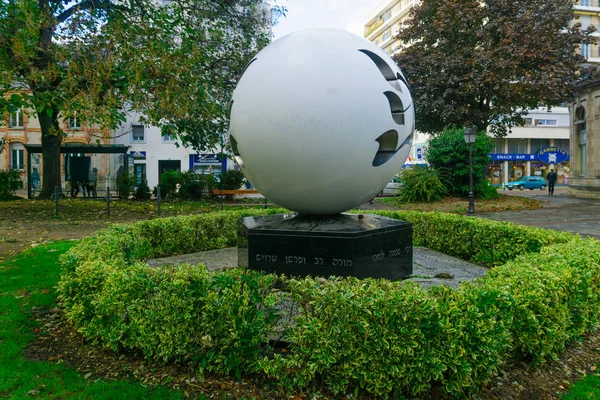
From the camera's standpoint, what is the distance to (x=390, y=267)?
625 centimetres

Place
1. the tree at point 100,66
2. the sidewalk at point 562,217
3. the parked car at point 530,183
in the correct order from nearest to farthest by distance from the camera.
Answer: the tree at point 100,66, the sidewalk at point 562,217, the parked car at point 530,183

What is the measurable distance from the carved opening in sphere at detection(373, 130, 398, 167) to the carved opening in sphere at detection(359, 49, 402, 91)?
0.67m

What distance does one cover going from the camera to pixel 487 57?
73.2 feet

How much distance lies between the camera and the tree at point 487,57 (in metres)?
21.9

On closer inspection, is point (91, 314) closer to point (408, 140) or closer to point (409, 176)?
point (408, 140)

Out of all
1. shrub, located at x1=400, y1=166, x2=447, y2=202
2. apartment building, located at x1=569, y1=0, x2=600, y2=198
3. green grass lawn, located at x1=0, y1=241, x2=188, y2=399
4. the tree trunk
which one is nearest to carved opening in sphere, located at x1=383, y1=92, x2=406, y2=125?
green grass lawn, located at x1=0, y1=241, x2=188, y2=399

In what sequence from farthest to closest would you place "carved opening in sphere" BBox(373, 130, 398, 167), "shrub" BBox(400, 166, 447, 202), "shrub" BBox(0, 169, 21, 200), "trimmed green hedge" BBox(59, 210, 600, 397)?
"shrub" BBox(400, 166, 447, 202) → "shrub" BBox(0, 169, 21, 200) → "carved opening in sphere" BBox(373, 130, 398, 167) → "trimmed green hedge" BBox(59, 210, 600, 397)

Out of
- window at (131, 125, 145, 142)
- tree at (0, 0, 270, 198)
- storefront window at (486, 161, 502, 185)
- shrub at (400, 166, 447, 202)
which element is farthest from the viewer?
storefront window at (486, 161, 502, 185)

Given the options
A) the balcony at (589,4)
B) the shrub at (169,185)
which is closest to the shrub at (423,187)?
the shrub at (169,185)

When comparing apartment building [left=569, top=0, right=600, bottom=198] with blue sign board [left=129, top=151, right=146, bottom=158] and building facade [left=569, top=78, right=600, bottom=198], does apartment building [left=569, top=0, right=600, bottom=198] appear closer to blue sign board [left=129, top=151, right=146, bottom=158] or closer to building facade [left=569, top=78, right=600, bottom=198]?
building facade [left=569, top=78, right=600, bottom=198]

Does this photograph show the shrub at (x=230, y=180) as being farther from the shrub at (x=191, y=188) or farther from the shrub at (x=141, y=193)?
the shrub at (x=141, y=193)

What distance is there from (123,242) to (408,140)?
4637mm

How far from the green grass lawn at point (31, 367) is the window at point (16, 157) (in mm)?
40109

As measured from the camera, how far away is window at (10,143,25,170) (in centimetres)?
4069
